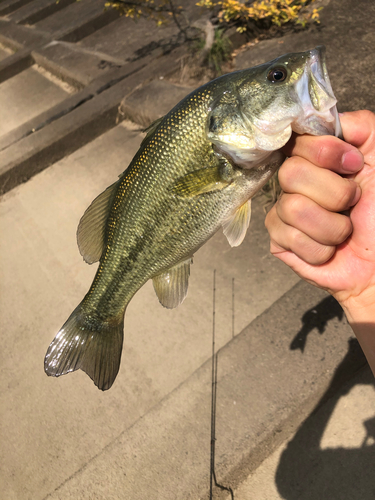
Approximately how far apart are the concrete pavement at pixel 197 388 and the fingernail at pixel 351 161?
1.70 metres

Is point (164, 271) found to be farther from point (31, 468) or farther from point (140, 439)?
point (31, 468)

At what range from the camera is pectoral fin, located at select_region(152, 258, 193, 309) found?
1894 mm

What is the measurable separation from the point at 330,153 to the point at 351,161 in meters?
0.09

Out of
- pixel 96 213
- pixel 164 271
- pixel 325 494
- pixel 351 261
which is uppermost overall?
pixel 96 213

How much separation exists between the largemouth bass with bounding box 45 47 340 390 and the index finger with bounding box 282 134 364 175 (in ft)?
0.13

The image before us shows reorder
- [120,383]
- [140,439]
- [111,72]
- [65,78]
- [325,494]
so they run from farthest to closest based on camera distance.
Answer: [65,78] → [111,72] → [120,383] → [140,439] → [325,494]

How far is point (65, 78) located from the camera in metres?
7.35

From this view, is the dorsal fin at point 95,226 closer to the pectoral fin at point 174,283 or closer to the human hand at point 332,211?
the pectoral fin at point 174,283

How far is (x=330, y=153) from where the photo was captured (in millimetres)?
1475

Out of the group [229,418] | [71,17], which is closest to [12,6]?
[71,17]

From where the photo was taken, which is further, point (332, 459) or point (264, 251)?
point (264, 251)

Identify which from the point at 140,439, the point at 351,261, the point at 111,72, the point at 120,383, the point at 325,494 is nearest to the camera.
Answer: the point at 351,261

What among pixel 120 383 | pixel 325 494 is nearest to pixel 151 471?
pixel 120 383

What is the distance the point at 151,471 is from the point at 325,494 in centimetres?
111
